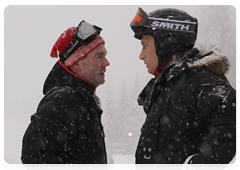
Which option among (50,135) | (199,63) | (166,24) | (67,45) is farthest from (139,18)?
(50,135)

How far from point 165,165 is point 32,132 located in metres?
1.74

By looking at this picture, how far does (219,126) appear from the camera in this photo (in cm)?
227

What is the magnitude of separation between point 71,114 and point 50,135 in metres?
0.41

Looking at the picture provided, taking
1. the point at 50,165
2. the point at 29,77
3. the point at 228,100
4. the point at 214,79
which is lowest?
the point at 29,77

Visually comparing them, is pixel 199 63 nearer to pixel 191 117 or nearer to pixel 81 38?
pixel 191 117

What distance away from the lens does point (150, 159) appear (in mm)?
2723

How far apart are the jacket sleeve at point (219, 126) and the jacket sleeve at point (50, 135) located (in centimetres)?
178

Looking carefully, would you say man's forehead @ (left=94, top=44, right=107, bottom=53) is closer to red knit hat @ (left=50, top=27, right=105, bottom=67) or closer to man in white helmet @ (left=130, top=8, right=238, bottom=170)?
red knit hat @ (left=50, top=27, right=105, bottom=67)

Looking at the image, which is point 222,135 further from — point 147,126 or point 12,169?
point 12,169

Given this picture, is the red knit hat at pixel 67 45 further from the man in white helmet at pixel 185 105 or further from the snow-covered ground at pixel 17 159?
the snow-covered ground at pixel 17 159

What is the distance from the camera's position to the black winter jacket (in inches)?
122

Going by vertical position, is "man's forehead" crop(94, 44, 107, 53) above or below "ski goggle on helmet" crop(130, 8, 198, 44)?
below

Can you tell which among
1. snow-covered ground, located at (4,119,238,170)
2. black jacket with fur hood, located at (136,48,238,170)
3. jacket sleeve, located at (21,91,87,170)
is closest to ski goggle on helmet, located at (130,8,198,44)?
black jacket with fur hood, located at (136,48,238,170)

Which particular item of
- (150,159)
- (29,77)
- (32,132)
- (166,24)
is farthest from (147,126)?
(29,77)
